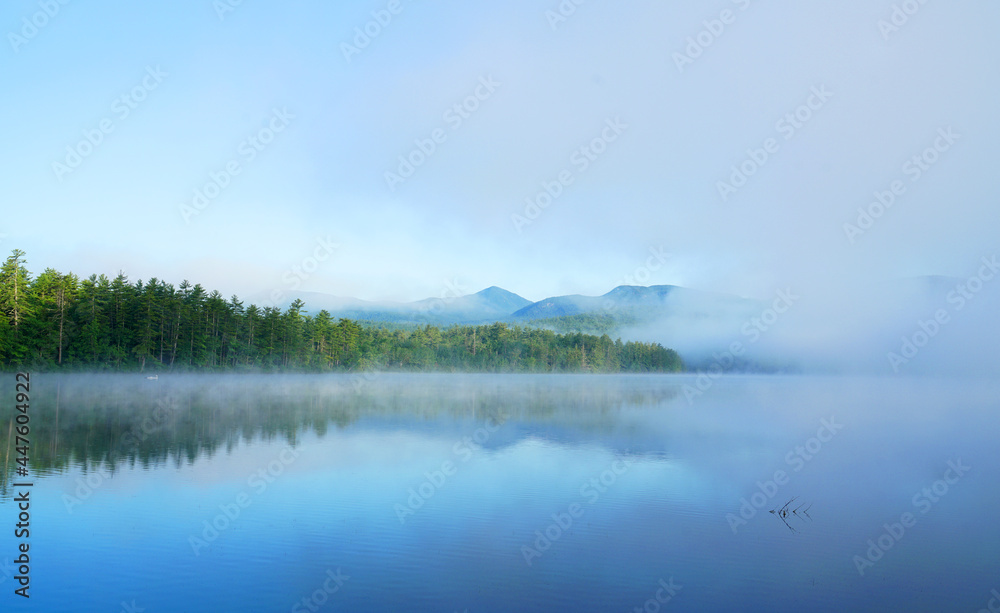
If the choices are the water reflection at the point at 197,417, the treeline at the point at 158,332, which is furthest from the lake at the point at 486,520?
the treeline at the point at 158,332

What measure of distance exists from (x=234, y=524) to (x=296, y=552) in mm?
2445

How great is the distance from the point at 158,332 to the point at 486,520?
67250mm

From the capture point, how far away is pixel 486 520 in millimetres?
14570

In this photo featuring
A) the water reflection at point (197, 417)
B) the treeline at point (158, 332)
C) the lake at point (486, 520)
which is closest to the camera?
the lake at point (486, 520)

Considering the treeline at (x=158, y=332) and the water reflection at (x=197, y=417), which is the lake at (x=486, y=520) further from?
the treeline at (x=158, y=332)

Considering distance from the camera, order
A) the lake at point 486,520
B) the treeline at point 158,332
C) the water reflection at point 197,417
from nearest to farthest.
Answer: the lake at point 486,520, the water reflection at point 197,417, the treeline at point 158,332

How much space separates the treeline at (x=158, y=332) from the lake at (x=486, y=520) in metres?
36.0

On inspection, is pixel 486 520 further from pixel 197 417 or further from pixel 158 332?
pixel 158 332

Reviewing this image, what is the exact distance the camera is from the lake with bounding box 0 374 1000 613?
33.8ft

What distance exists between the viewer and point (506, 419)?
120 feet

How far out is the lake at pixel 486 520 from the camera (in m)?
10.3

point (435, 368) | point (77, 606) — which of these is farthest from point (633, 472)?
point (435, 368)

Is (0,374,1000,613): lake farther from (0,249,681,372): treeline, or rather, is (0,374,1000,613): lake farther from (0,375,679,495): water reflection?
(0,249,681,372): treeline

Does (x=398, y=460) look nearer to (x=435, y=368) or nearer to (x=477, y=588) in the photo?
(x=477, y=588)
